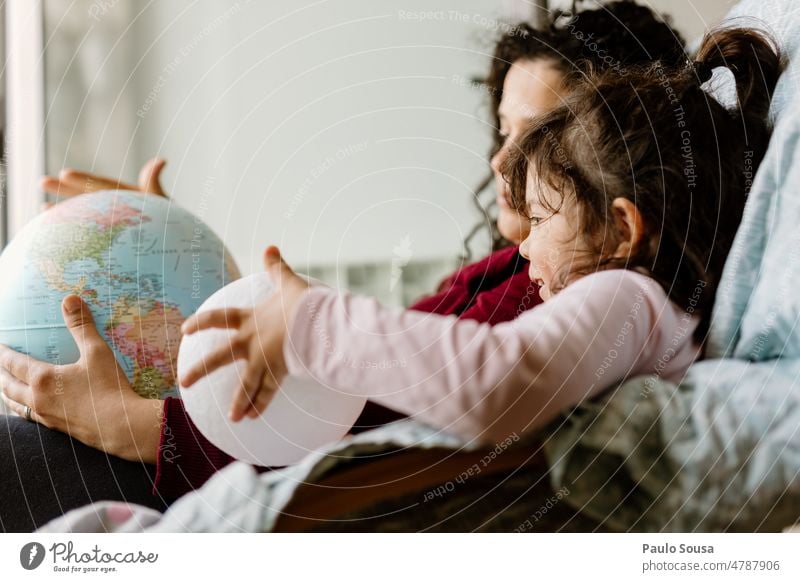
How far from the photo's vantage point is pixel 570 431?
0.55m

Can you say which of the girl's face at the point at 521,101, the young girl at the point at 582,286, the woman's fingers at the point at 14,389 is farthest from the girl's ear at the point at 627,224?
the woman's fingers at the point at 14,389

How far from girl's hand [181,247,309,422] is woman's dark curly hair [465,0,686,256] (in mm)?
248

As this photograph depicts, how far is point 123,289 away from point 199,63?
0.25 metres

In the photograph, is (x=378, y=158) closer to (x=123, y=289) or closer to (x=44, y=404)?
(x=123, y=289)

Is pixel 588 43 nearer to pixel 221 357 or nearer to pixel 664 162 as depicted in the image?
pixel 664 162

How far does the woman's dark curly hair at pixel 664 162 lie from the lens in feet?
2.07

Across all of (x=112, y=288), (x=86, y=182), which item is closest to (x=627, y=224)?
(x=112, y=288)

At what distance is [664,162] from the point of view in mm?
644

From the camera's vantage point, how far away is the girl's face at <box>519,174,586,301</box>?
2.11ft

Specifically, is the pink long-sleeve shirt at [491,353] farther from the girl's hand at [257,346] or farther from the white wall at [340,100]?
the white wall at [340,100]

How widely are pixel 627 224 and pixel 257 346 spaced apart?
0.31 metres

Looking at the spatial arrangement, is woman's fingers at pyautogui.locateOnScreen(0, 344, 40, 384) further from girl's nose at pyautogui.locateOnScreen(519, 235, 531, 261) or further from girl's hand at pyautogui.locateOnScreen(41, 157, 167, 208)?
girl's nose at pyautogui.locateOnScreen(519, 235, 531, 261)
